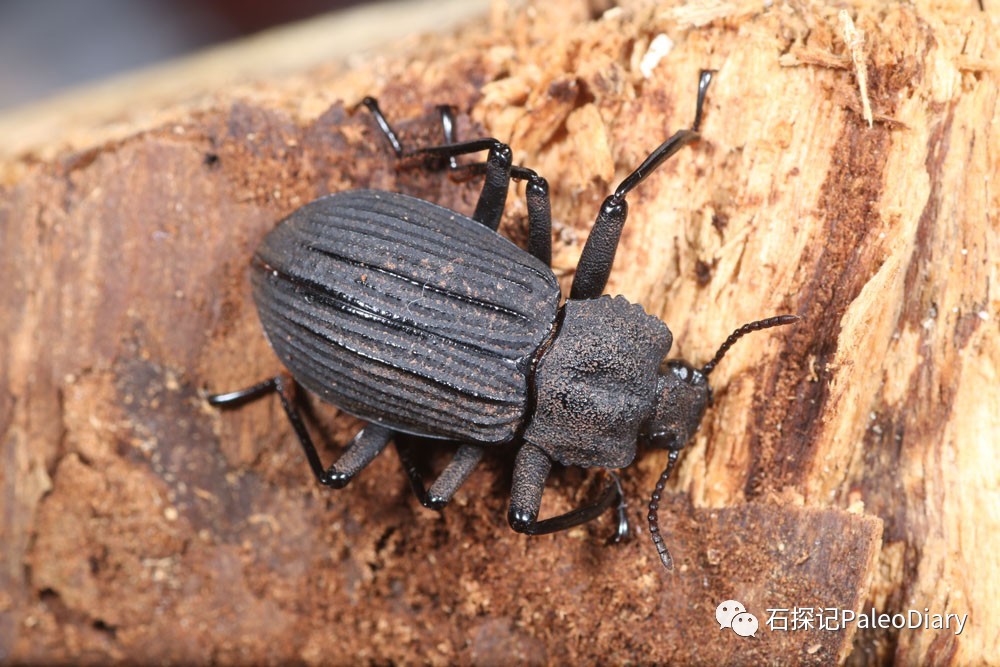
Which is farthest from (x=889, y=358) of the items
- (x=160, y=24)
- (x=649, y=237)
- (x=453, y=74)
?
(x=160, y=24)

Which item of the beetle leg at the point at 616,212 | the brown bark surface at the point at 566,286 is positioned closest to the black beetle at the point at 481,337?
the beetle leg at the point at 616,212

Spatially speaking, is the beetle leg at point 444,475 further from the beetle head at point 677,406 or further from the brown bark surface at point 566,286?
the beetle head at point 677,406

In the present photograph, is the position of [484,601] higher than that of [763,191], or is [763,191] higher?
[763,191]

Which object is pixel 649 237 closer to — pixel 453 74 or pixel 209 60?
pixel 453 74

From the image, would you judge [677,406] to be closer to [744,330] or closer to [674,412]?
[674,412]

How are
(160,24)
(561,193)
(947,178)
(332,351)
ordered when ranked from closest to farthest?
1. (947,178)
2. (332,351)
3. (561,193)
4. (160,24)

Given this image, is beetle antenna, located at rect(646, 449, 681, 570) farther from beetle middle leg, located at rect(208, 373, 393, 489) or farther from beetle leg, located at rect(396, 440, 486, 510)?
beetle middle leg, located at rect(208, 373, 393, 489)
